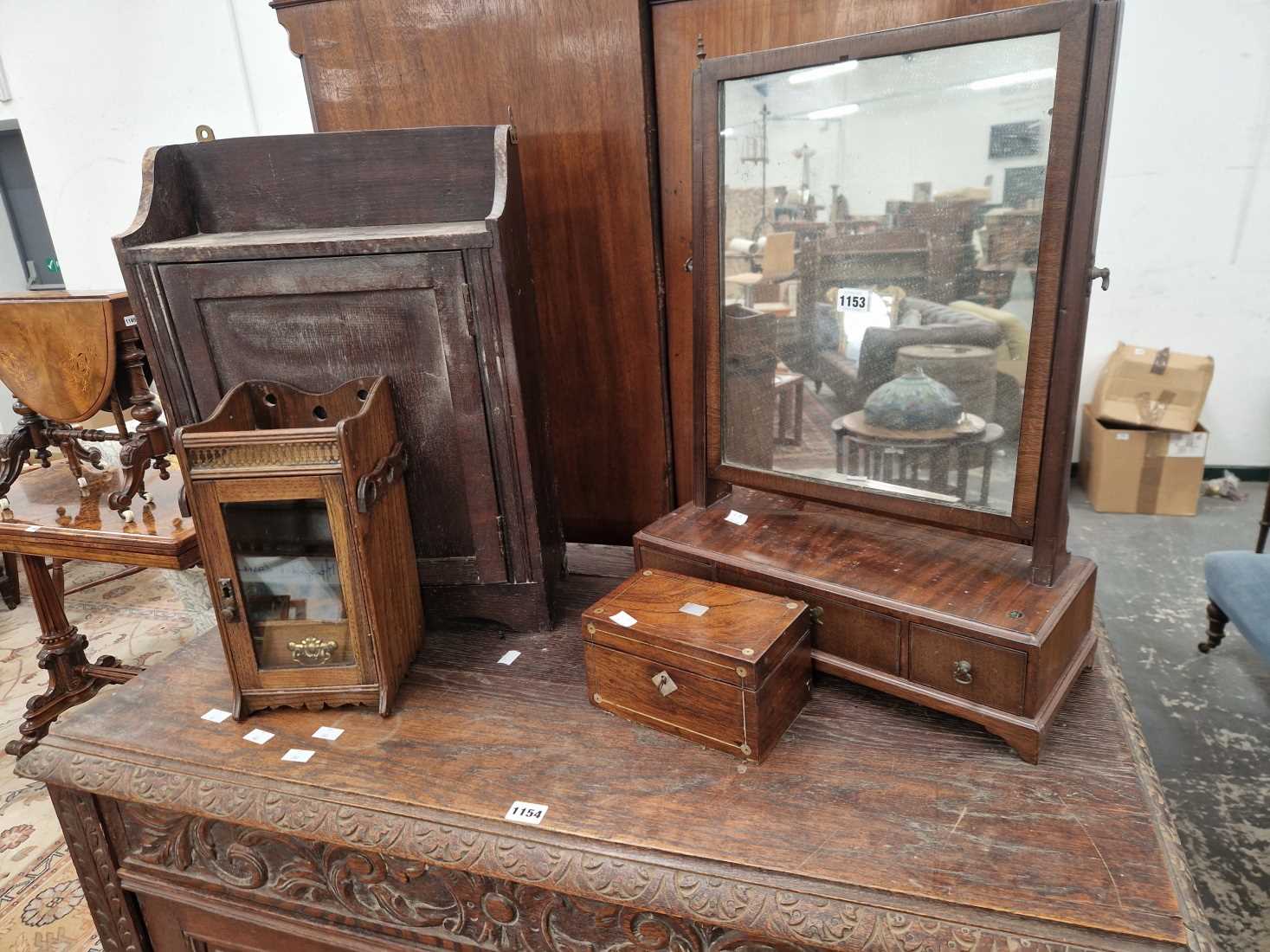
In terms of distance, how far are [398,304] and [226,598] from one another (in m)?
0.43

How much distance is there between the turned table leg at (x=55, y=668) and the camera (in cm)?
203

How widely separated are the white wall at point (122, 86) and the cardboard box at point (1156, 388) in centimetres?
330

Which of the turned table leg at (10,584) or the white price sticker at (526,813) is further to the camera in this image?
the turned table leg at (10,584)

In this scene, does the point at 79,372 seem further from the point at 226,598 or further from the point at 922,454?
the point at 922,454

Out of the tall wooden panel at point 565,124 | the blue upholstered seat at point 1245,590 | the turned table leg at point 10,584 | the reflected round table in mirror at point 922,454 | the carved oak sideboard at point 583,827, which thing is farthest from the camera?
the turned table leg at point 10,584

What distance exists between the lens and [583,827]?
87 cm

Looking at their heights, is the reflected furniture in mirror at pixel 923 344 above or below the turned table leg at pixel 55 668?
above

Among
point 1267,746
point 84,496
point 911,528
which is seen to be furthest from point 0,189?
point 1267,746

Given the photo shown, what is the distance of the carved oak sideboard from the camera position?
0.76 m

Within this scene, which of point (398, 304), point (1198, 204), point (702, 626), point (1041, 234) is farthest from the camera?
point (1198, 204)

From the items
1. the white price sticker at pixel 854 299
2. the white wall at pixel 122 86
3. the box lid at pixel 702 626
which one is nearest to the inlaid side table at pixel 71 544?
the box lid at pixel 702 626

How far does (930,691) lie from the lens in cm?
95

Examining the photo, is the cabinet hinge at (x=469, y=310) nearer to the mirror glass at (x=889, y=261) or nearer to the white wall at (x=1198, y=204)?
the mirror glass at (x=889, y=261)

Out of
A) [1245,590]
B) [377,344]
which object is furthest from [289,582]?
[1245,590]
